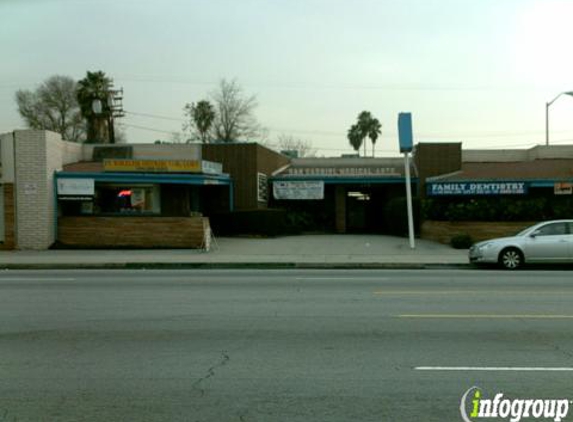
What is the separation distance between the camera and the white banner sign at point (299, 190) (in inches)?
1302

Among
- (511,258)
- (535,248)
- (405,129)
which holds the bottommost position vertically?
(511,258)

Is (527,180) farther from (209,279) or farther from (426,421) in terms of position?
(426,421)

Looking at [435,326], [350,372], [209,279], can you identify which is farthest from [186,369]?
[209,279]

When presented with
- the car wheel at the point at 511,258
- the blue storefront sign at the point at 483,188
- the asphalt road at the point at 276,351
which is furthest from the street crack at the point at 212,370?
the blue storefront sign at the point at 483,188

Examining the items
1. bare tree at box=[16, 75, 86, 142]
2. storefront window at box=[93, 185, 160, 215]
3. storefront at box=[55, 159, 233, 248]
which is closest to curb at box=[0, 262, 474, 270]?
storefront at box=[55, 159, 233, 248]

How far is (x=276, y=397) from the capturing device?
5879 mm

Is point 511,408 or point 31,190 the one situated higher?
point 31,190

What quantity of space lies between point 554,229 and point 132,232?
575 inches

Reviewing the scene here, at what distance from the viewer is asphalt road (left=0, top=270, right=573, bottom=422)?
5.71 meters

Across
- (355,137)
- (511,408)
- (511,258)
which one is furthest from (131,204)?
(355,137)

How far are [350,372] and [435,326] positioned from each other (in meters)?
2.87

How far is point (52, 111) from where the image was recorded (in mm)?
69500

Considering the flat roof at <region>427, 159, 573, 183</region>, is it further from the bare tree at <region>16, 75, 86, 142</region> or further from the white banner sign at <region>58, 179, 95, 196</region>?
the bare tree at <region>16, 75, 86, 142</region>

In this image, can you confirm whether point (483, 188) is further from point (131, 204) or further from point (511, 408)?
point (511, 408)
